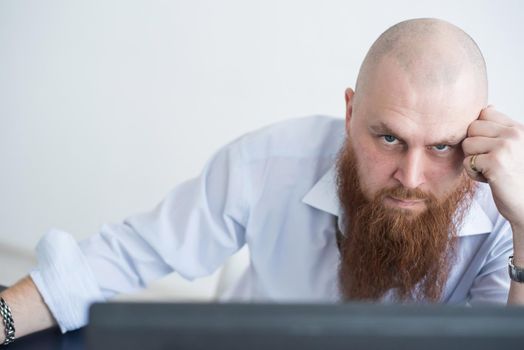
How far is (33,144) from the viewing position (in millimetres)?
2238

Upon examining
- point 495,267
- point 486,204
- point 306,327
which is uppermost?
point 306,327

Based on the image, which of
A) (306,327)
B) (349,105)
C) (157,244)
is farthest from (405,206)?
(306,327)

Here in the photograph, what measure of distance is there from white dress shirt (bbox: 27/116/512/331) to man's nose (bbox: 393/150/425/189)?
21 centimetres

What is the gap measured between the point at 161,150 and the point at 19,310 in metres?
1.18

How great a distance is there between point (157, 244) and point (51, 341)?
1.00 feet

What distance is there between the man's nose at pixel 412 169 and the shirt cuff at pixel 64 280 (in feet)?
1.87

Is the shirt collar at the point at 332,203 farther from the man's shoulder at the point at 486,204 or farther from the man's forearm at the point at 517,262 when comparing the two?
the man's forearm at the point at 517,262

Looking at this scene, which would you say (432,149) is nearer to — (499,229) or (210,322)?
(499,229)

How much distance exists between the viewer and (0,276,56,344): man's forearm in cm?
102

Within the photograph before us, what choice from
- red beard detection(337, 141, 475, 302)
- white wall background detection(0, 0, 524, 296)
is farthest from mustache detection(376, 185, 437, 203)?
white wall background detection(0, 0, 524, 296)

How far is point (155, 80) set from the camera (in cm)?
209

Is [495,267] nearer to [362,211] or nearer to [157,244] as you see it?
[362,211]

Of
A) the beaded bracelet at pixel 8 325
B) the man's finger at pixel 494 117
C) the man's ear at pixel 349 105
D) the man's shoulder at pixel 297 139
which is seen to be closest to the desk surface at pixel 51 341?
the beaded bracelet at pixel 8 325

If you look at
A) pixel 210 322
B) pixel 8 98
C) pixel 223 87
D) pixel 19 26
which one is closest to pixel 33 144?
pixel 8 98
